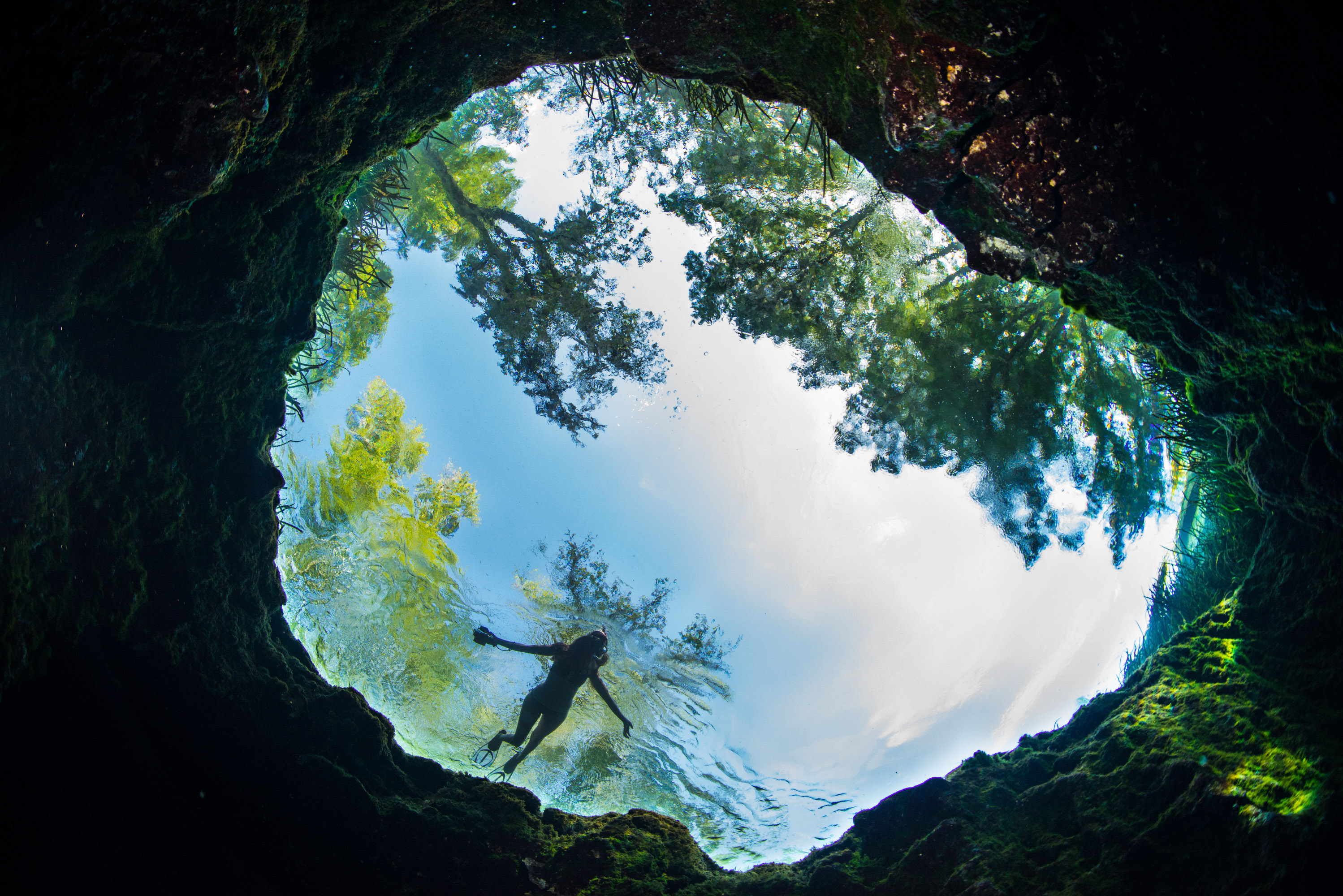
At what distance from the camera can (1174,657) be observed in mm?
4293

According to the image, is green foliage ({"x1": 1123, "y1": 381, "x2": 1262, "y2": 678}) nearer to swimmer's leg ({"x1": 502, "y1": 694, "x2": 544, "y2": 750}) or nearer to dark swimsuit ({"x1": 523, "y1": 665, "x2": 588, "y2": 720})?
dark swimsuit ({"x1": 523, "y1": 665, "x2": 588, "y2": 720})

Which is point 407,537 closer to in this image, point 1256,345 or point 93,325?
point 93,325

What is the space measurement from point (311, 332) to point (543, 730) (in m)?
7.36

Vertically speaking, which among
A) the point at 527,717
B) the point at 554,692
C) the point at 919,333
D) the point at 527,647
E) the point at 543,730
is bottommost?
the point at 543,730

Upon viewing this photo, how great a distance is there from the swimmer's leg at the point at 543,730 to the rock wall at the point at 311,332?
13.8 ft

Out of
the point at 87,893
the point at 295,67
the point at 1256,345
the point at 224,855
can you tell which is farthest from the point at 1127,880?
the point at 295,67

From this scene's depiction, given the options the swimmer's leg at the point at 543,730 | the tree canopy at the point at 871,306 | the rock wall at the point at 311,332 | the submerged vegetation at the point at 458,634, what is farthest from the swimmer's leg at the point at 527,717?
the tree canopy at the point at 871,306

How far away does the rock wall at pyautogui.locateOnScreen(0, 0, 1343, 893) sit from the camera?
7.64ft

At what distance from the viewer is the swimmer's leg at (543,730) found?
818 cm

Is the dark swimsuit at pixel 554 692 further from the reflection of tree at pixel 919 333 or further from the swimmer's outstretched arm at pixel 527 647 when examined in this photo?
the reflection of tree at pixel 919 333

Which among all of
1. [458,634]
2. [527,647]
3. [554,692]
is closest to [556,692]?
[554,692]

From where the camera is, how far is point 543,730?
8695 millimetres

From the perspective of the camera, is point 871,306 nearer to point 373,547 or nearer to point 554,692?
point 554,692

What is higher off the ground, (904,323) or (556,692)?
(904,323)
